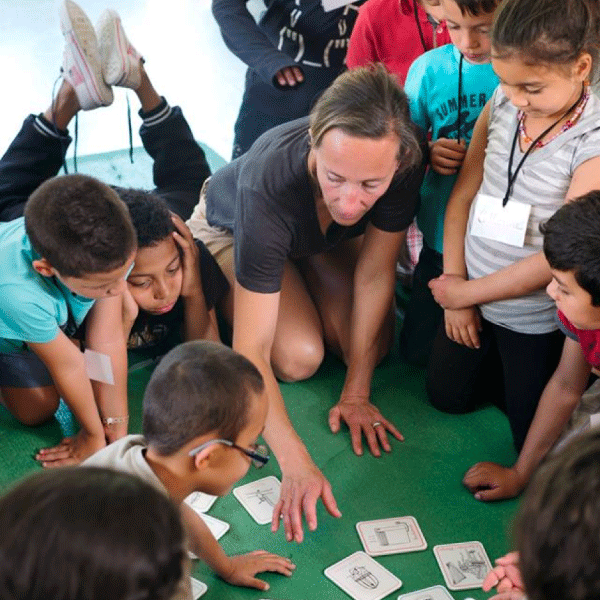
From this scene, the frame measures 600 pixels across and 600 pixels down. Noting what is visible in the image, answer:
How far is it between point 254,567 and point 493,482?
Answer: 0.73 metres

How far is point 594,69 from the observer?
2.10 meters

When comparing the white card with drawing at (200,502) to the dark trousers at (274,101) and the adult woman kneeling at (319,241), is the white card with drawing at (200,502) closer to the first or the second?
the adult woman kneeling at (319,241)

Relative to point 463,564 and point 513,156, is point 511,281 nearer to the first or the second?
point 513,156

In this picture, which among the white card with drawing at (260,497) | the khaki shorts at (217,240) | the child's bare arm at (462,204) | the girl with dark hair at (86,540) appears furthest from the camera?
the khaki shorts at (217,240)

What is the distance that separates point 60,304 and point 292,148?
756mm

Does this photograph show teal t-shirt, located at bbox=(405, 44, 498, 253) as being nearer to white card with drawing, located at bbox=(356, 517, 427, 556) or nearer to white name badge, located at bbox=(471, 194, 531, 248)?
white name badge, located at bbox=(471, 194, 531, 248)

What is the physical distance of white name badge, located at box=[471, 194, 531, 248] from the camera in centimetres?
226

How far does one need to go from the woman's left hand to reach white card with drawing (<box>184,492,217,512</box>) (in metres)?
0.47

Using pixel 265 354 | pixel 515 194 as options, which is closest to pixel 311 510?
pixel 265 354

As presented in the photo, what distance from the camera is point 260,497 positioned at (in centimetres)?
241

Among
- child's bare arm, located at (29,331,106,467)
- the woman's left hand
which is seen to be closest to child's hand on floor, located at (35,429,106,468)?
child's bare arm, located at (29,331,106,467)

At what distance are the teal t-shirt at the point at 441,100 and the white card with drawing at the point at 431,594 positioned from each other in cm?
108

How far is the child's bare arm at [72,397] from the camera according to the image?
236 centimetres

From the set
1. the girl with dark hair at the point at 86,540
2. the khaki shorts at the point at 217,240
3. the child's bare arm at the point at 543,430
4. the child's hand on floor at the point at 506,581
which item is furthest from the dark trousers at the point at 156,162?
the girl with dark hair at the point at 86,540
